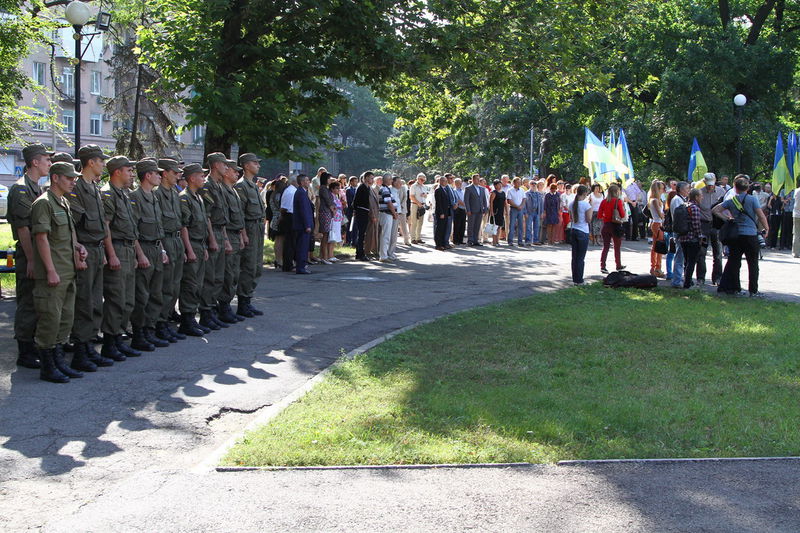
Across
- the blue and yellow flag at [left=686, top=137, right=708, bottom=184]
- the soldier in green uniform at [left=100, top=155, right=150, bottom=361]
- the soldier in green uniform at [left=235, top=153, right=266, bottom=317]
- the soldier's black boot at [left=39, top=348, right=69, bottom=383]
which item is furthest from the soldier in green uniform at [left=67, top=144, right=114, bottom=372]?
the blue and yellow flag at [left=686, top=137, right=708, bottom=184]

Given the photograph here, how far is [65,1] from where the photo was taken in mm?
27344

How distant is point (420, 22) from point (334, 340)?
1064 cm

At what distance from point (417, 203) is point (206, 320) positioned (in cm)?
1561

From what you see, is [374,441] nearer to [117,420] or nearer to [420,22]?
[117,420]

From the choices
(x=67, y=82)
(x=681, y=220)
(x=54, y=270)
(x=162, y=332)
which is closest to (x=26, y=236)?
(x=54, y=270)

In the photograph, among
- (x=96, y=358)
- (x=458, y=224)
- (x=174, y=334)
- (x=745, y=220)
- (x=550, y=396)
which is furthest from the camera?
(x=458, y=224)

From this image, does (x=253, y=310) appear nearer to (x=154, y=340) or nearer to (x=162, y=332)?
A: (x=162, y=332)

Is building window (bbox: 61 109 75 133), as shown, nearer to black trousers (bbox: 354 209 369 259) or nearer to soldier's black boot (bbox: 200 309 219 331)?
black trousers (bbox: 354 209 369 259)

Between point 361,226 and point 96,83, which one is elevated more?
point 96,83

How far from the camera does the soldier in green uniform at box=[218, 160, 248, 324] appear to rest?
11.5 metres

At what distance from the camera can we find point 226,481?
5.50 meters

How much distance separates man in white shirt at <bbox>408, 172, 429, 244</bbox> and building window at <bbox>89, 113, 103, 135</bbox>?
46.9 meters

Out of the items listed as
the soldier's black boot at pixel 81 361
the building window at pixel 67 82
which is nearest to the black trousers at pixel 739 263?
the soldier's black boot at pixel 81 361

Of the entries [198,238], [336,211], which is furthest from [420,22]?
[198,238]
